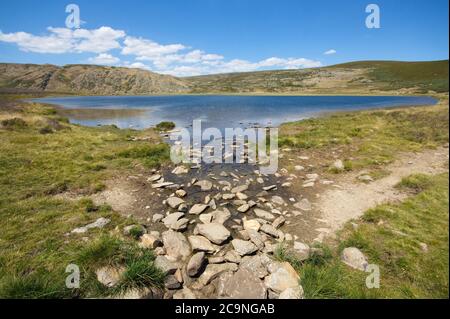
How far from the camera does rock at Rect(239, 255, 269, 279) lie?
514 cm

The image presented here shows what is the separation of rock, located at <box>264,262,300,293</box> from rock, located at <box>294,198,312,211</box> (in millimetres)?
3775

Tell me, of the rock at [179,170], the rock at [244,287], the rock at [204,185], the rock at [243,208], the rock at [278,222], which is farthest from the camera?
the rock at [179,170]

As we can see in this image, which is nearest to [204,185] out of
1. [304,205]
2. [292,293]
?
[304,205]

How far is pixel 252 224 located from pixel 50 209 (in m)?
6.87

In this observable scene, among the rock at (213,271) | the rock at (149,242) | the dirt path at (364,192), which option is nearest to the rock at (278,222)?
the dirt path at (364,192)

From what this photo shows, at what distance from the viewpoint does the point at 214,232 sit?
6.86 metres

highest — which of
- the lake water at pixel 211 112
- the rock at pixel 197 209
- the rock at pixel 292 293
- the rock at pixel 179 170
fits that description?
the lake water at pixel 211 112

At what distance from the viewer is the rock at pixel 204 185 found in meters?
10.4

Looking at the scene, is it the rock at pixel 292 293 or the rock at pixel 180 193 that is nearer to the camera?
the rock at pixel 292 293

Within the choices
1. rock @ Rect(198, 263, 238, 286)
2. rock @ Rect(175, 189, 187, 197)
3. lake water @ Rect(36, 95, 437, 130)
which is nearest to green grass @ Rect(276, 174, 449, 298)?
rock @ Rect(198, 263, 238, 286)

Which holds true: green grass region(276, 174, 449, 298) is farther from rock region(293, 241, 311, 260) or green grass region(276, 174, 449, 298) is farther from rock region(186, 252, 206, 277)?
rock region(186, 252, 206, 277)

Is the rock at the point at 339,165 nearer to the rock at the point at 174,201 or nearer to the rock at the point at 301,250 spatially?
the rock at the point at 301,250

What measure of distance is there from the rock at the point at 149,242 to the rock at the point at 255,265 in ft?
7.56

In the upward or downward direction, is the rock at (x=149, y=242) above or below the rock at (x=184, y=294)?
above
